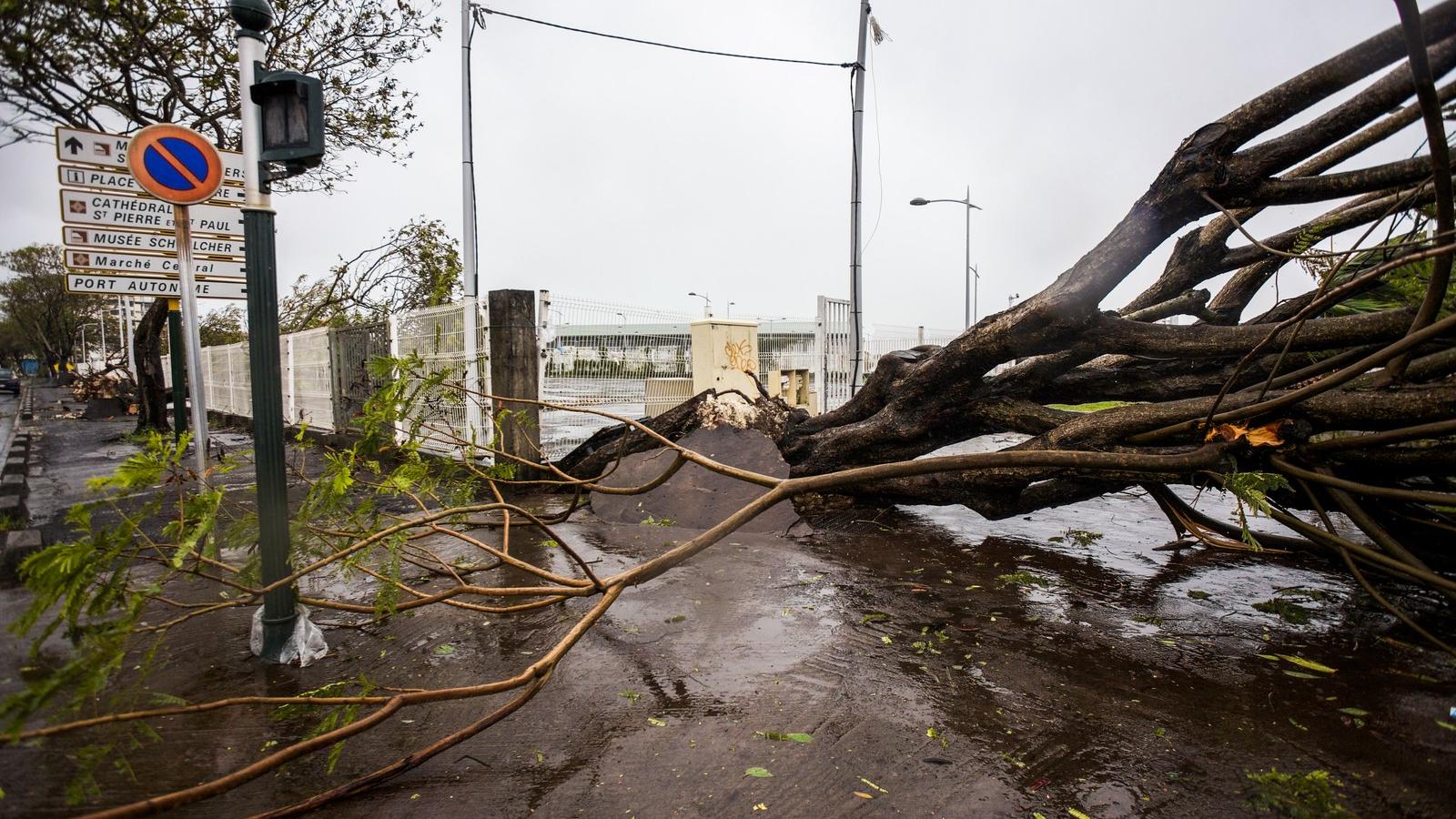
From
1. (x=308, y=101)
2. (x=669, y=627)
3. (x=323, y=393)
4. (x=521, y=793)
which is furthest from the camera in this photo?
(x=323, y=393)

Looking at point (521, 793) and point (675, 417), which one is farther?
point (675, 417)

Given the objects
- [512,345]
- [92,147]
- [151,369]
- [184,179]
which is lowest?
[151,369]

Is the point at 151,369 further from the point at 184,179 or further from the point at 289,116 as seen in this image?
the point at 289,116

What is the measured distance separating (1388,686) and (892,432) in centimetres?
288

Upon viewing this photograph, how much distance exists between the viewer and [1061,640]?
3400mm

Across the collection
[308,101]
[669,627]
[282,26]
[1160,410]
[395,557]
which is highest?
[282,26]

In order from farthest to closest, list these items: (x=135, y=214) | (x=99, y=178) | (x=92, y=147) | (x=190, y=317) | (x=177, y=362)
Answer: (x=177, y=362) → (x=135, y=214) → (x=99, y=178) → (x=92, y=147) → (x=190, y=317)

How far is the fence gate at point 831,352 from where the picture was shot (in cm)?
1177

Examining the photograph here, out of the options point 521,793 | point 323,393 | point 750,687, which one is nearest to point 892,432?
point 750,687

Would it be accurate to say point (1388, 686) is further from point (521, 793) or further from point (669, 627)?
point (521, 793)

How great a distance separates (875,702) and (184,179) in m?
4.76

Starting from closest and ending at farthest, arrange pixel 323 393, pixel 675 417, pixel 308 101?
pixel 308 101 < pixel 675 417 < pixel 323 393

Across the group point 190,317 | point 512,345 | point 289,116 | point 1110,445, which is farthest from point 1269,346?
point 512,345

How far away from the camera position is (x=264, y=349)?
3.21 m
